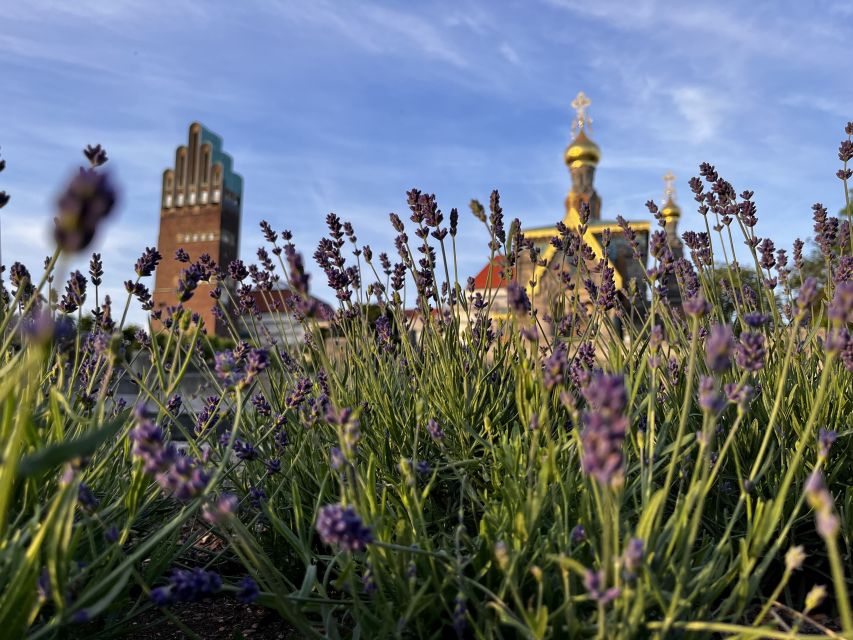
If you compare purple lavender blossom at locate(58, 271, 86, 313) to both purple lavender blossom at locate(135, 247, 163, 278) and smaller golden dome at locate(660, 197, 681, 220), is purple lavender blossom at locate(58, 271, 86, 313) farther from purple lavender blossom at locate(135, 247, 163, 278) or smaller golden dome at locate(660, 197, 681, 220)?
smaller golden dome at locate(660, 197, 681, 220)

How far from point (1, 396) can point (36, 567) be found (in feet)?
1.00

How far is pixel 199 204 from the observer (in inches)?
1884

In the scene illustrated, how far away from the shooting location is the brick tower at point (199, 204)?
46438 mm

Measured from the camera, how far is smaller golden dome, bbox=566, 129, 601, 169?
2989cm

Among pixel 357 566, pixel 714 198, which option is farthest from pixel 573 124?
pixel 357 566

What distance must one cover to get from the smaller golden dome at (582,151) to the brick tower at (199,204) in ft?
84.3

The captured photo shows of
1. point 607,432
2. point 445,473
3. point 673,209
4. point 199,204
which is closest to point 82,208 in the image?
point 607,432

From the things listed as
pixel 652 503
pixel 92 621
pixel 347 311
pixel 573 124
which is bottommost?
pixel 92 621

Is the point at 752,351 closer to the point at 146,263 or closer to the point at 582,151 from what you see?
the point at 146,263

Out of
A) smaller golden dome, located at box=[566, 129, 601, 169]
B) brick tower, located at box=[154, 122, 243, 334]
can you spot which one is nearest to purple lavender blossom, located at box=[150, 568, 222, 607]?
smaller golden dome, located at box=[566, 129, 601, 169]

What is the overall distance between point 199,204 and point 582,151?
29263mm

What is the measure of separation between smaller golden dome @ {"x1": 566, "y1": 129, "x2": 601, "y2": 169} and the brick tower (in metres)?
25.7

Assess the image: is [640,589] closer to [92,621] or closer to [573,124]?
[92,621]

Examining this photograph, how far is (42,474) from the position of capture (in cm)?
162
